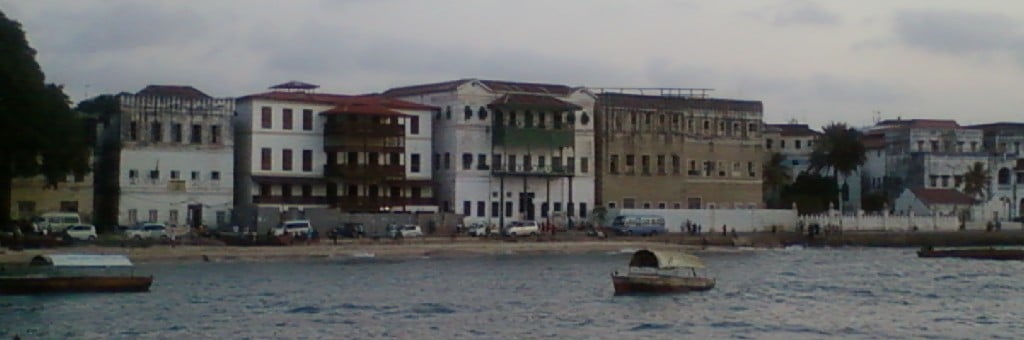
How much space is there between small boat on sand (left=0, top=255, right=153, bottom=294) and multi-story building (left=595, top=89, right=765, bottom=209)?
49.5 metres

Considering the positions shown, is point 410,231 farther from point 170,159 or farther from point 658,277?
point 658,277

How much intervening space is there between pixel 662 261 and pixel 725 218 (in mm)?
45050

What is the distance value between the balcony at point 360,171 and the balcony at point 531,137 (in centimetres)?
782

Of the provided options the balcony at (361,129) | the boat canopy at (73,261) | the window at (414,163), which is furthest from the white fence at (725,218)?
the boat canopy at (73,261)

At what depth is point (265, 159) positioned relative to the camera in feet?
291

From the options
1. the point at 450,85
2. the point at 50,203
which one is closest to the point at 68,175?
the point at 50,203

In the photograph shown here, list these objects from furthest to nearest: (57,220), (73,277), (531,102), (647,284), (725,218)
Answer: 1. (725,218)
2. (531,102)
3. (57,220)
4. (647,284)
5. (73,277)

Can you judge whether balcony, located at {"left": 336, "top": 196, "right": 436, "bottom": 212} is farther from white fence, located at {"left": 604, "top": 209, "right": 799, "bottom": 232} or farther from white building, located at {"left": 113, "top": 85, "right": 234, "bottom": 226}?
white fence, located at {"left": 604, "top": 209, "right": 799, "bottom": 232}

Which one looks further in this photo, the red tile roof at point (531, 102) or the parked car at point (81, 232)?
the red tile roof at point (531, 102)

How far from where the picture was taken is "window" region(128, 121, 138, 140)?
84.9 metres

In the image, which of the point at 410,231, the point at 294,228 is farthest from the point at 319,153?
the point at 294,228

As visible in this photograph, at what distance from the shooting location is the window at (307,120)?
295 feet

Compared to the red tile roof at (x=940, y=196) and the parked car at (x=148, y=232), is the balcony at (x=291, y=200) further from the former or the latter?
the red tile roof at (x=940, y=196)

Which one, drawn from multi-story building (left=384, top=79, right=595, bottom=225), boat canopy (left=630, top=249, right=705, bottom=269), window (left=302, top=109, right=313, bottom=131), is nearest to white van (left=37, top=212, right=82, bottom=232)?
window (left=302, top=109, right=313, bottom=131)
